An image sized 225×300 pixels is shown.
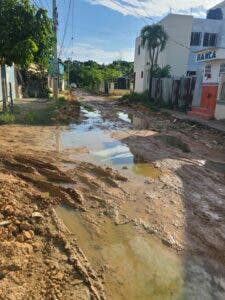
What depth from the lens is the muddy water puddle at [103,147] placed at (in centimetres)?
754

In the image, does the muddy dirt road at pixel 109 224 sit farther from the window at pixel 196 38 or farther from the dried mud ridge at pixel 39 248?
the window at pixel 196 38

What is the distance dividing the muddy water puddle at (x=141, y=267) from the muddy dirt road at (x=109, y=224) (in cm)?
1

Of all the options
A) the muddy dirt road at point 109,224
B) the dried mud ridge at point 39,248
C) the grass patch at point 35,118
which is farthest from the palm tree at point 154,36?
the dried mud ridge at point 39,248

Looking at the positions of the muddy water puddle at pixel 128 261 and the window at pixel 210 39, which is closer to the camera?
the muddy water puddle at pixel 128 261

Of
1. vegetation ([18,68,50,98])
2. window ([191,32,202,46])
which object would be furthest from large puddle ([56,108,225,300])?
window ([191,32,202,46])

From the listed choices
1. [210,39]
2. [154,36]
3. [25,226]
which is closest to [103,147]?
[25,226]

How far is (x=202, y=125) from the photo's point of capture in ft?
49.0

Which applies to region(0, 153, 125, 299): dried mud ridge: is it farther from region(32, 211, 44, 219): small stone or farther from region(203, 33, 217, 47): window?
region(203, 33, 217, 47): window

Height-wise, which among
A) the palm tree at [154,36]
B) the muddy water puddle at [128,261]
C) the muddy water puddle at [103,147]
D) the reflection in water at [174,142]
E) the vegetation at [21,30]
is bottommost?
the reflection in water at [174,142]

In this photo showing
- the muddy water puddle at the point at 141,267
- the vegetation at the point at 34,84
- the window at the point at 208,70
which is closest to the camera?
the muddy water puddle at the point at 141,267

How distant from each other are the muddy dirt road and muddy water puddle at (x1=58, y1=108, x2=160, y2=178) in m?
0.06

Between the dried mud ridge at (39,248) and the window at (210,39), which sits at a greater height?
the window at (210,39)

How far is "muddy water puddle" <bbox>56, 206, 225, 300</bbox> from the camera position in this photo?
3289 millimetres

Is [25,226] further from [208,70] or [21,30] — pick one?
[208,70]
